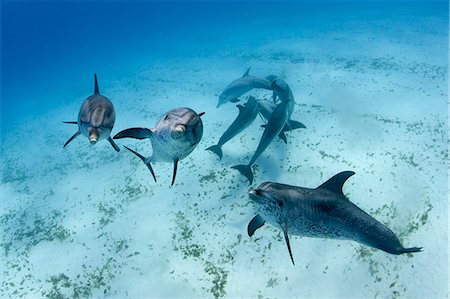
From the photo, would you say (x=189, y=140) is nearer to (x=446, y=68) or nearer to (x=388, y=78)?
(x=388, y=78)

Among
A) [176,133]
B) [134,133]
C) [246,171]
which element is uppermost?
[176,133]

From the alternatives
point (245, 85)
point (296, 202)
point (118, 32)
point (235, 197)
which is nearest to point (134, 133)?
point (296, 202)

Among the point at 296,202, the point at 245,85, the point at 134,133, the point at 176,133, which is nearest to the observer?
the point at 176,133

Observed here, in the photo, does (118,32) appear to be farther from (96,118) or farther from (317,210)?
(317,210)

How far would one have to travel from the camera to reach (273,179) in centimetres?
884

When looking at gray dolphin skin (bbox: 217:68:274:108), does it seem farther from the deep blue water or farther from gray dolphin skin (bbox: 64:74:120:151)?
the deep blue water

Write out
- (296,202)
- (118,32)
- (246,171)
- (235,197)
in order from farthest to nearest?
(118,32) < (235,197) < (246,171) < (296,202)

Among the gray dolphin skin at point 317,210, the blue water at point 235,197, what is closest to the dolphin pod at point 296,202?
the gray dolphin skin at point 317,210

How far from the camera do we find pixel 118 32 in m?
77.2

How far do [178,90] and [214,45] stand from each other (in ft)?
53.0

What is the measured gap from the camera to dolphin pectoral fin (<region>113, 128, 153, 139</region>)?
3246 mm

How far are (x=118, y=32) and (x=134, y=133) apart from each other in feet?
273

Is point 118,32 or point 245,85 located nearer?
point 245,85

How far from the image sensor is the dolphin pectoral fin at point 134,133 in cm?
325
